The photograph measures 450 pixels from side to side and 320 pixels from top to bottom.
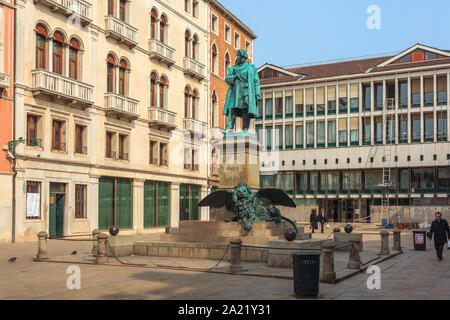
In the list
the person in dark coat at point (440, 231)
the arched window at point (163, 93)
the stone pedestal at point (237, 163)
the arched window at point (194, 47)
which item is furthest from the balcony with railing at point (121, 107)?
the person in dark coat at point (440, 231)

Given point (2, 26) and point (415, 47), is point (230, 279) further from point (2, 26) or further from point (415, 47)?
point (415, 47)

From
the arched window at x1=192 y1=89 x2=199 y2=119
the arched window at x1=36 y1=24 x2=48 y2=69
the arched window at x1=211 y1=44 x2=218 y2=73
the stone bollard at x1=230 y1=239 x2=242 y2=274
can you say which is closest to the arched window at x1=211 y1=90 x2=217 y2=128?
the arched window at x1=211 y1=44 x2=218 y2=73

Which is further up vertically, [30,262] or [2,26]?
[2,26]

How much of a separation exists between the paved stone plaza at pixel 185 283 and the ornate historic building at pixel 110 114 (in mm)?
12124

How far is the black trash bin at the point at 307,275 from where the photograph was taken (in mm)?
10750

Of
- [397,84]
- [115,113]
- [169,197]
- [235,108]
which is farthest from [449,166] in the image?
[235,108]

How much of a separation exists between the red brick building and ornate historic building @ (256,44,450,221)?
1713 centimetres

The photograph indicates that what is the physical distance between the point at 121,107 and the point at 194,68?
10.9 meters

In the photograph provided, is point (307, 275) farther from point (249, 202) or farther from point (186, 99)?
point (186, 99)

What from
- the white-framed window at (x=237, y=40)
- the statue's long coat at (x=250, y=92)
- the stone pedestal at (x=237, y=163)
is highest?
the white-framed window at (x=237, y=40)

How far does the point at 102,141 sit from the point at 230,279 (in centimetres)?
2121

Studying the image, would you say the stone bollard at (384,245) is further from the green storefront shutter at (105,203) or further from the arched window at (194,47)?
the arched window at (194,47)

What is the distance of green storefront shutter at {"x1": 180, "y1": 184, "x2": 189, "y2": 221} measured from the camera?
41.8 m

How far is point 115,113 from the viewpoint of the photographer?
3338cm
